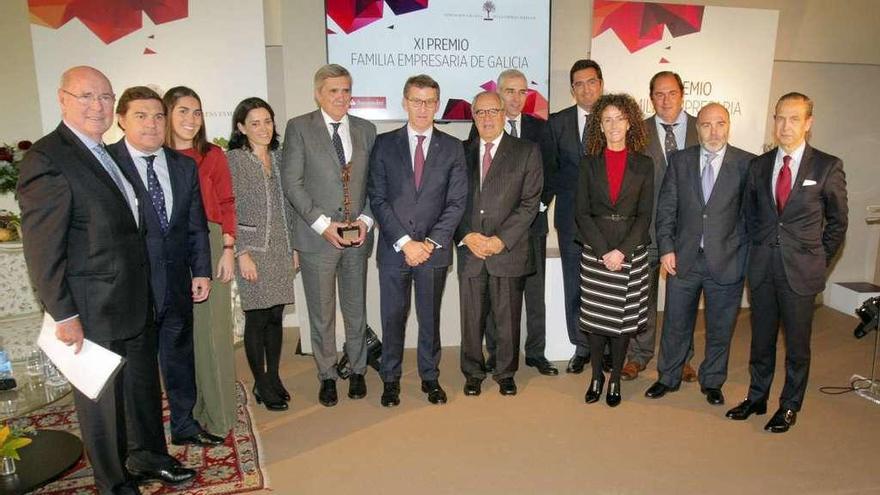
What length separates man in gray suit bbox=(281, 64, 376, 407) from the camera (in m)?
3.27

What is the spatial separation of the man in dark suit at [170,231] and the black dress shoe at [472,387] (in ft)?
4.89

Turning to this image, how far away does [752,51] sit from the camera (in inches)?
197

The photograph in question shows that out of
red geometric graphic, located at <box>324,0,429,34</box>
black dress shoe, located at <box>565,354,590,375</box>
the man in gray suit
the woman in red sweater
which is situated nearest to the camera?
the woman in red sweater

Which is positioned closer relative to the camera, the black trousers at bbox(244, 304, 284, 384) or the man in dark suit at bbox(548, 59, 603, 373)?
the black trousers at bbox(244, 304, 284, 384)

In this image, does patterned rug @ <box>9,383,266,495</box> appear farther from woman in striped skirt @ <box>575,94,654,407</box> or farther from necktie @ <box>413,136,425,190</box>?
woman in striped skirt @ <box>575,94,654,407</box>

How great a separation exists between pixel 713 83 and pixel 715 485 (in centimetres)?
343

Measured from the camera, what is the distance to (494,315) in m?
3.62

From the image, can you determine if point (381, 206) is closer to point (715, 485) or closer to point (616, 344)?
point (616, 344)

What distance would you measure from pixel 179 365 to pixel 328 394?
90cm

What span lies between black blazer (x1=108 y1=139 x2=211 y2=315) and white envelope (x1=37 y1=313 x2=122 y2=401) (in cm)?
37

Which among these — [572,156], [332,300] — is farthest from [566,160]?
[332,300]

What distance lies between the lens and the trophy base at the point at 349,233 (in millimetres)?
3277

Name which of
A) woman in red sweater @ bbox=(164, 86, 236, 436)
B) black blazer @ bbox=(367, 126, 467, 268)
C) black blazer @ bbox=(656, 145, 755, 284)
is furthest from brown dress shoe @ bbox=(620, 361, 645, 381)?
woman in red sweater @ bbox=(164, 86, 236, 436)

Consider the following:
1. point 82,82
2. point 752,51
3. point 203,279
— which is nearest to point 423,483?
point 203,279
